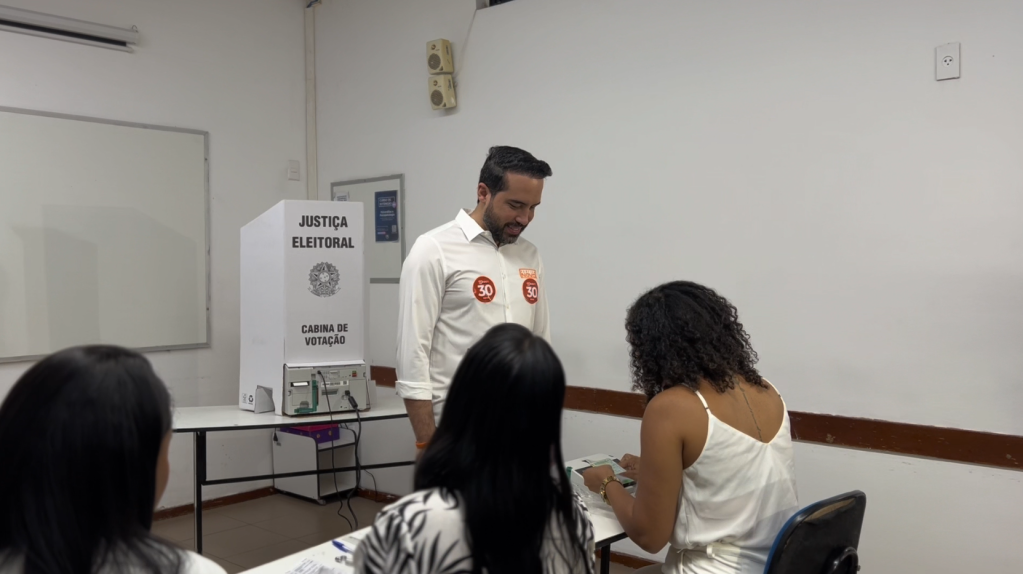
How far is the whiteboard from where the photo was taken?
3.56 metres

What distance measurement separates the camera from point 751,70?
290 cm

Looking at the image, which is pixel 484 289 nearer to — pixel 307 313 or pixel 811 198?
pixel 307 313

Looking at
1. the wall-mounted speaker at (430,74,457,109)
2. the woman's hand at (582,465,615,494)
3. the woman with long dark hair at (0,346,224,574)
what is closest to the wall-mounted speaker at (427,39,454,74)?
the wall-mounted speaker at (430,74,457,109)

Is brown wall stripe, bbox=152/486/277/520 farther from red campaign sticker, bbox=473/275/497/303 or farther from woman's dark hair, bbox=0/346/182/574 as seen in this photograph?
woman's dark hair, bbox=0/346/182/574

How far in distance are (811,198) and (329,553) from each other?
2.17m

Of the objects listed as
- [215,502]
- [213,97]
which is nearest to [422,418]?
[215,502]

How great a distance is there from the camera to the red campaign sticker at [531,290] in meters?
2.39

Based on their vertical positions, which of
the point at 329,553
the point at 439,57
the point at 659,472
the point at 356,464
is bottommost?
the point at 356,464

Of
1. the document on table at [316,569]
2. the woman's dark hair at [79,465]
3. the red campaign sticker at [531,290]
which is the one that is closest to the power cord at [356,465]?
the red campaign sticker at [531,290]

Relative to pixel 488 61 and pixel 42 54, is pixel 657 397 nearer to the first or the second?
pixel 488 61

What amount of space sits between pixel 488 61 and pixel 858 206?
2.05 m

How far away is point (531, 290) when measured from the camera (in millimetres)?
2408

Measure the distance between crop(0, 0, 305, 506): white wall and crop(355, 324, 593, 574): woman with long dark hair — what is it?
11.4ft

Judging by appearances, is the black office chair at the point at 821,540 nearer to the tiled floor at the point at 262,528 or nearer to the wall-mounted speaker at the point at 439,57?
the tiled floor at the point at 262,528
